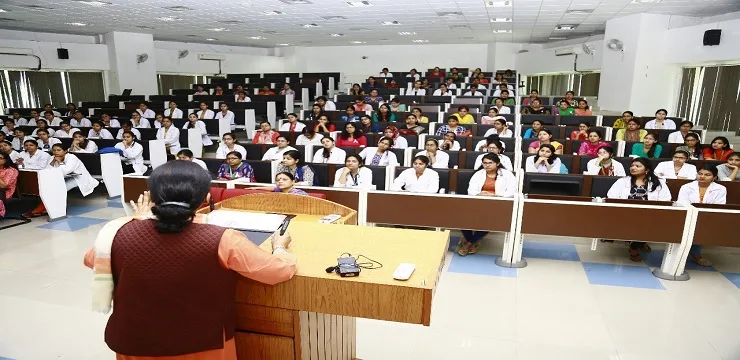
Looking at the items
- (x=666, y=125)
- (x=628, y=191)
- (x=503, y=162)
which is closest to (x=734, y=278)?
(x=628, y=191)

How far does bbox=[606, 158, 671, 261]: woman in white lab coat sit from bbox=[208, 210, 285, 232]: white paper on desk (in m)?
3.76

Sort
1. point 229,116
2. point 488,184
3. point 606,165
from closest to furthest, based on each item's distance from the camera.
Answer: point 488,184 < point 606,165 < point 229,116

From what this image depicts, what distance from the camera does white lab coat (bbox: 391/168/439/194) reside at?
4.83m

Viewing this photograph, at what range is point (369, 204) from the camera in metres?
4.22

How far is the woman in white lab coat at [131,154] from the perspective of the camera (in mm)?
6984

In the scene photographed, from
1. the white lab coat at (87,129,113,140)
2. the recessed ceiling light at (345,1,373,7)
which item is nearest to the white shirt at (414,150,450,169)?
the recessed ceiling light at (345,1,373,7)

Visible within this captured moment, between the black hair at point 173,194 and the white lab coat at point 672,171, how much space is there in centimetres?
528

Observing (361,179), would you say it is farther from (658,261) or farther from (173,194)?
(173,194)

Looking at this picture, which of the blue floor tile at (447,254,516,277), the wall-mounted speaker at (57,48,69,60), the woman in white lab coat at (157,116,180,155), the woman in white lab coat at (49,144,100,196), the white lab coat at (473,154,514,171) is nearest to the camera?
the blue floor tile at (447,254,516,277)

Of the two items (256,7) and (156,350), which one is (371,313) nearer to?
(156,350)

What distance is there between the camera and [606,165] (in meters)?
5.32

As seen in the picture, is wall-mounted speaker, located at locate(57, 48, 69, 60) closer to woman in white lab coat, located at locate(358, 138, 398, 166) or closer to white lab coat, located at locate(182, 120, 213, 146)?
white lab coat, located at locate(182, 120, 213, 146)

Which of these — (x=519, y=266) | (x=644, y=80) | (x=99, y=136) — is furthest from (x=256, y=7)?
(x=644, y=80)

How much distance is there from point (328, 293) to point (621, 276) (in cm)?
344
